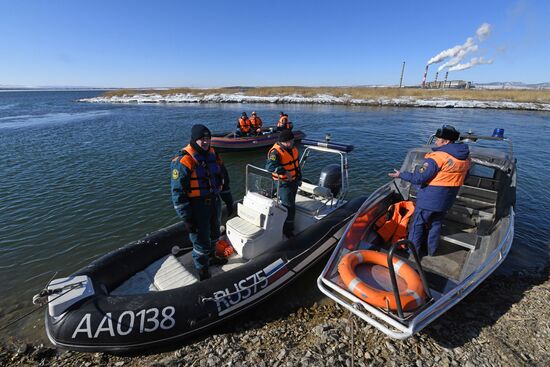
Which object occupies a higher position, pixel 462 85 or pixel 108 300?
pixel 462 85

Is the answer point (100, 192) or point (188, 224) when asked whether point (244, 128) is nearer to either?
point (100, 192)

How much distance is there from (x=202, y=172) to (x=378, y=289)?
257cm

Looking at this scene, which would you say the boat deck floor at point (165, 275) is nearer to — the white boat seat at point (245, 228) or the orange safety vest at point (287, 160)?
the white boat seat at point (245, 228)

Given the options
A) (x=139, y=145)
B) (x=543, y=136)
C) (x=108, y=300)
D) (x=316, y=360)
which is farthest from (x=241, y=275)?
(x=543, y=136)

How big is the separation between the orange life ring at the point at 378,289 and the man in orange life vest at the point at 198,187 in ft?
6.18

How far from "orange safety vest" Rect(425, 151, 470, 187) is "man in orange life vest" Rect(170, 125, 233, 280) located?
291 centimetres

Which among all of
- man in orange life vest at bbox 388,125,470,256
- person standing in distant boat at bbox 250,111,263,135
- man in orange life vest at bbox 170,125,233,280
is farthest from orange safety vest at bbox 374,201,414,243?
person standing in distant boat at bbox 250,111,263,135

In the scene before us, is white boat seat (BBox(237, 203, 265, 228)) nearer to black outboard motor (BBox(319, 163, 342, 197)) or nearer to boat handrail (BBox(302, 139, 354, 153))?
boat handrail (BBox(302, 139, 354, 153))

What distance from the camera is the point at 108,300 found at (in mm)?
3311

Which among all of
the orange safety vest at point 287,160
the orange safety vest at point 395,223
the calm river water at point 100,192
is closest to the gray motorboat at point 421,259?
the orange safety vest at point 395,223

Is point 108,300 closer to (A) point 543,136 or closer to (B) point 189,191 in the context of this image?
(B) point 189,191

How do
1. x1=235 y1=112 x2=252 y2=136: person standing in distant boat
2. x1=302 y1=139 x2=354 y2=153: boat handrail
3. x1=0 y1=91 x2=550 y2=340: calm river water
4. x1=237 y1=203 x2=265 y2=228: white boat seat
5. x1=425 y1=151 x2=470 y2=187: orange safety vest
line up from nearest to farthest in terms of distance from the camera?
x1=425 y1=151 x2=470 y2=187: orange safety vest
x1=237 y1=203 x2=265 y2=228: white boat seat
x1=302 y1=139 x2=354 y2=153: boat handrail
x1=0 y1=91 x2=550 y2=340: calm river water
x1=235 y1=112 x2=252 y2=136: person standing in distant boat

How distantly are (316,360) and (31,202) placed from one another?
9312mm

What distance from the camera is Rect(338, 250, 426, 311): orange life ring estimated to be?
287 cm
